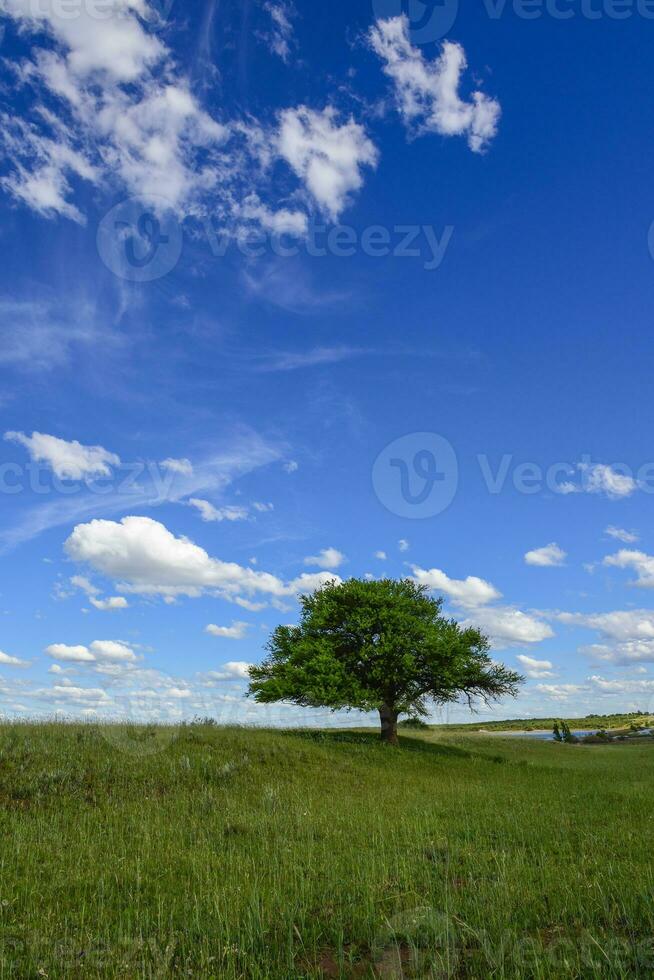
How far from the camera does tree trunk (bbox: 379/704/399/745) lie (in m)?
38.3

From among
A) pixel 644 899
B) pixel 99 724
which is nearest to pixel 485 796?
pixel 644 899

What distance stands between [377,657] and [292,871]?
2665 cm

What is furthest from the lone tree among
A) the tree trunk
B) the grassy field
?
the grassy field

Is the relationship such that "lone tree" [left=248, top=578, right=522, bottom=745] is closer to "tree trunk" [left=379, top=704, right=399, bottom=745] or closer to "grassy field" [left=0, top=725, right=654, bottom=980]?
"tree trunk" [left=379, top=704, right=399, bottom=745]

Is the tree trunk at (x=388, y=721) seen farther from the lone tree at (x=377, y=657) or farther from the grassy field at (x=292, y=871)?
the grassy field at (x=292, y=871)

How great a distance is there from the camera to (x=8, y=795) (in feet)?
58.7

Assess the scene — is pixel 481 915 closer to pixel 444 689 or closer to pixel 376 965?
pixel 376 965

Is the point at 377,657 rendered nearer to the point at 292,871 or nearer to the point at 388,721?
the point at 388,721

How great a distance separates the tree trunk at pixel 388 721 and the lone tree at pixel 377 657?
2.3 inches

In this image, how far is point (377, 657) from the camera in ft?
123

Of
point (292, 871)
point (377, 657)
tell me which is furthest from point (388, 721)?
point (292, 871)

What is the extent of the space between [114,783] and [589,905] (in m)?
15.6

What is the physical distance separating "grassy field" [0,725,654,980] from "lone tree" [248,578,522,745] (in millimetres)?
10330

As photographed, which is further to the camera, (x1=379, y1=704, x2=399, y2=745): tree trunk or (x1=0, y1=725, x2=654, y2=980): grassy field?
(x1=379, y1=704, x2=399, y2=745): tree trunk
